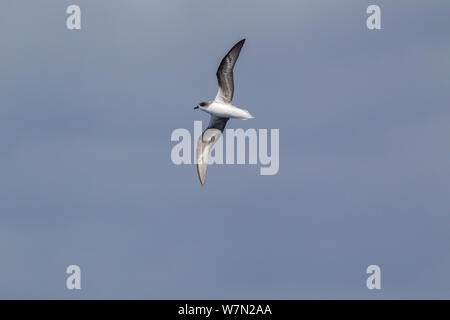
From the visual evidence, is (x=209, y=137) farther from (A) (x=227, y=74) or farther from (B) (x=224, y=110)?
(A) (x=227, y=74)

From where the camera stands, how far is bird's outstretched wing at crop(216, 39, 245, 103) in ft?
299

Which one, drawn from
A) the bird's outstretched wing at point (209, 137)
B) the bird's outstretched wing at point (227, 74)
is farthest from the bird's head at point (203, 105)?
the bird's outstretched wing at point (209, 137)

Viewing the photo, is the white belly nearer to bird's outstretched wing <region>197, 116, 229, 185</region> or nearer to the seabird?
the seabird

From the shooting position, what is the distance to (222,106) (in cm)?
9062

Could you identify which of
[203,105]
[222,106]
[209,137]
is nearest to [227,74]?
[222,106]

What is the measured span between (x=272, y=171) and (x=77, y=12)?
19.3m

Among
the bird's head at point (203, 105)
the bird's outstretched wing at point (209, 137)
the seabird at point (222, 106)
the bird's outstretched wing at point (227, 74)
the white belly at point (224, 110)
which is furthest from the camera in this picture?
the bird's outstretched wing at point (209, 137)

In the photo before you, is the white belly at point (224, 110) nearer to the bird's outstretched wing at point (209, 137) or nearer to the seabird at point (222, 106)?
the seabird at point (222, 106)

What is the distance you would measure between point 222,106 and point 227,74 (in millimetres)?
2279

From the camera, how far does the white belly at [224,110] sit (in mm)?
89625

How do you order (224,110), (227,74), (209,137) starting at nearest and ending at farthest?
(224,110)
(227,74)
(209,137)
